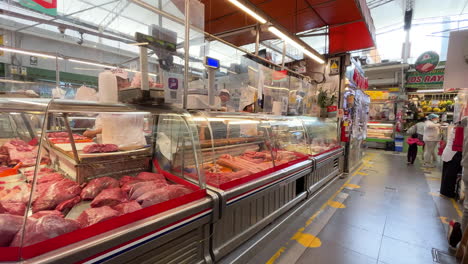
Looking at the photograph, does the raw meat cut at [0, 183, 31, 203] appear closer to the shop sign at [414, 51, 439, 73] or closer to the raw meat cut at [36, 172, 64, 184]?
the raw meat cut at [36, 172, 64, 184]

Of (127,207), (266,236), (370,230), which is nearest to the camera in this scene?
(127,207)

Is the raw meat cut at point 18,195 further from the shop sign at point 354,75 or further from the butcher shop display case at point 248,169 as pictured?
the shop sign at point 354,75

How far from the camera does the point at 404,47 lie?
1230 cm

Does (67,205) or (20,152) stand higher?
(20,152)

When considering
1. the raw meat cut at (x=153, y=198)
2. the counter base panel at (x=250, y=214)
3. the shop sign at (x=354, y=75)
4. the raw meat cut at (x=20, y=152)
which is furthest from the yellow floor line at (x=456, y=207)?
the raw meat cut at (x=20, y=152)

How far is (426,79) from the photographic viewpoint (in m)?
12.2

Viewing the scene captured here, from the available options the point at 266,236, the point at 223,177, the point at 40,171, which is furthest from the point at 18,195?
→ the point at 266,236

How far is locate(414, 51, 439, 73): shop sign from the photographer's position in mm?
9461

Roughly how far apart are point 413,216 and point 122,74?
514 centimetres

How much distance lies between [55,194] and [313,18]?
19.5 ft

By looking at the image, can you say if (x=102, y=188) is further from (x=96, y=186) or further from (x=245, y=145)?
(x=245, y=145)

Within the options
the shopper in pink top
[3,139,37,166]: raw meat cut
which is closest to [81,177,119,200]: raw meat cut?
[3,139,37,166]: raw meat cut

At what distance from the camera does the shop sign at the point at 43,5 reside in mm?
1405

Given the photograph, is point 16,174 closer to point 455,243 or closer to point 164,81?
point 164,81
